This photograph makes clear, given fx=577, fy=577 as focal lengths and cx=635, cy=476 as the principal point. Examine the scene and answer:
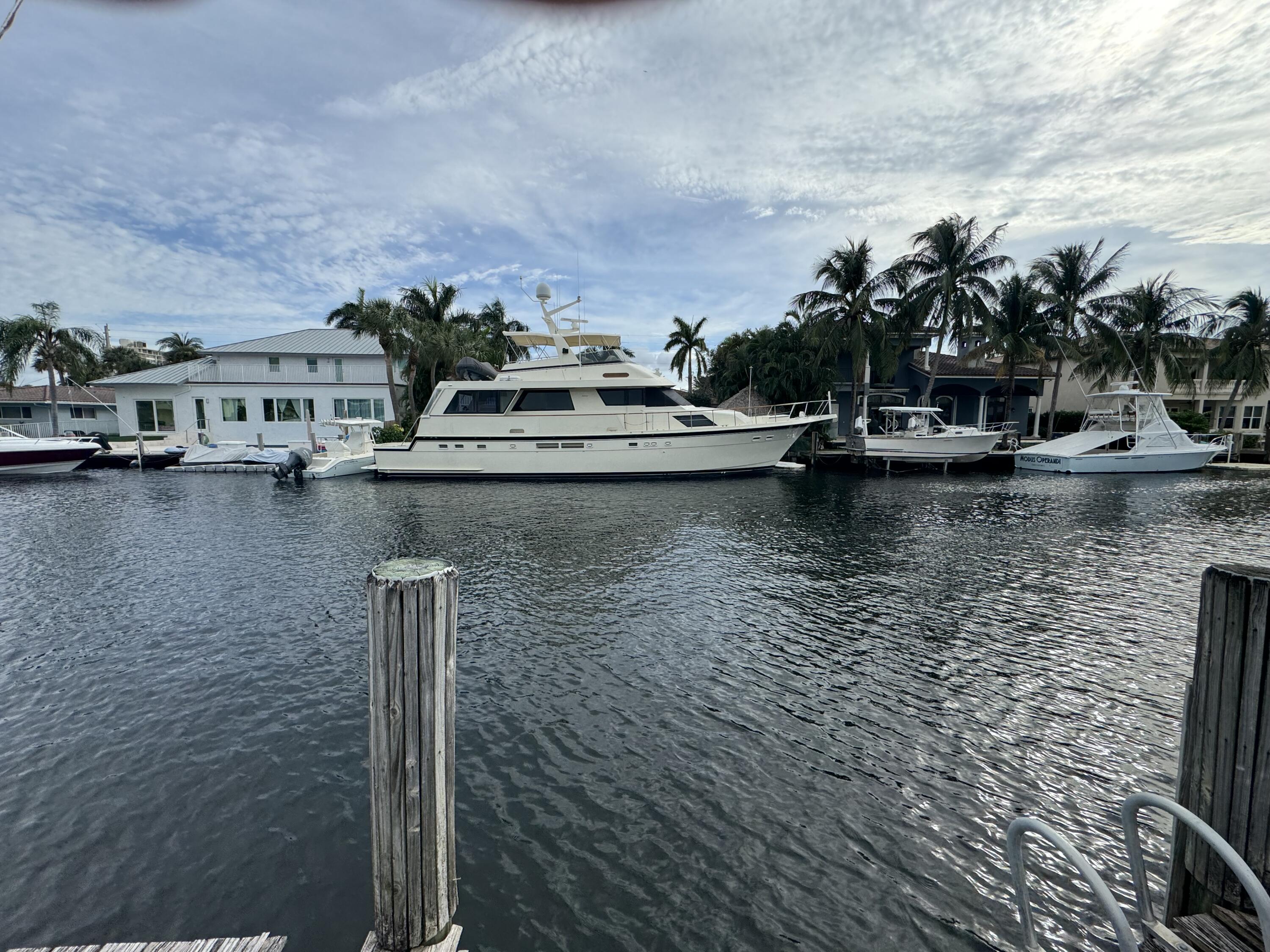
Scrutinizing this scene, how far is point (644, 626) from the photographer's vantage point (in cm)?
723

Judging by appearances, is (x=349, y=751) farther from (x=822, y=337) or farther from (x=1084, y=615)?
(x=822, y=337)

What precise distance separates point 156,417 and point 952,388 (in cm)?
4602

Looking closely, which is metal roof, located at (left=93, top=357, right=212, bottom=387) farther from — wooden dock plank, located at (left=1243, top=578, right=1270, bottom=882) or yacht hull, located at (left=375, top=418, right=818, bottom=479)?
wooden dock plank, located at (left=1243, top=578, right=1270, bottom=882)

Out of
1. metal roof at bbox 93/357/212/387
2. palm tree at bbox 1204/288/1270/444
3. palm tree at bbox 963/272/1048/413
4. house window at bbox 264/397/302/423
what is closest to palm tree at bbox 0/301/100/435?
metal roof at bbox 93/357/212/387

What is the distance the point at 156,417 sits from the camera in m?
33.9

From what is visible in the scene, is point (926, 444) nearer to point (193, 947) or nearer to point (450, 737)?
point (450, 737)

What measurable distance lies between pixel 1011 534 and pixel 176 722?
14224 mm

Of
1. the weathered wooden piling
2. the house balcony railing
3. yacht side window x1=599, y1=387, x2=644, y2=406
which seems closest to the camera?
the weathered wooden piling

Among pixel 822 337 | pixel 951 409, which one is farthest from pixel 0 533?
pixel 951 409

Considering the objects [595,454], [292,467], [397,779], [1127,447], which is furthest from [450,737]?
[1127,447]

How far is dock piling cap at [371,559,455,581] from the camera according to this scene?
2.35 meters

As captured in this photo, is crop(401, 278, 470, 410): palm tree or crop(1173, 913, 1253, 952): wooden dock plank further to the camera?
crop(401, 278, 470, 410): palm tree

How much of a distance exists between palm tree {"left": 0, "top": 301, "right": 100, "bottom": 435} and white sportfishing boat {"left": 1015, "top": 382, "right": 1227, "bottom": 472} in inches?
1918

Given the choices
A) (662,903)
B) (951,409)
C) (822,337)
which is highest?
(822,337)
